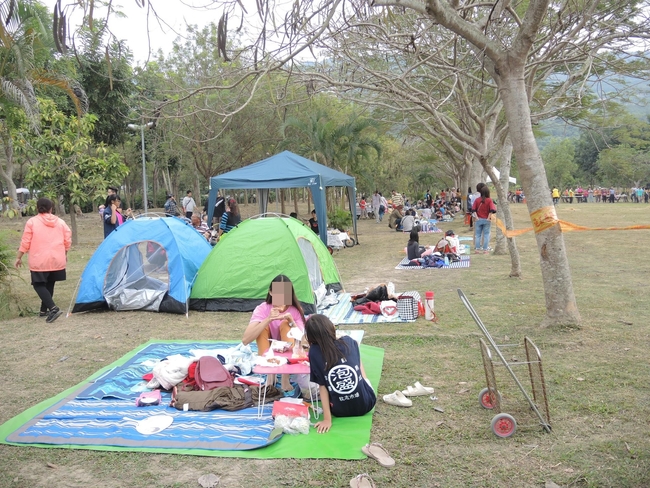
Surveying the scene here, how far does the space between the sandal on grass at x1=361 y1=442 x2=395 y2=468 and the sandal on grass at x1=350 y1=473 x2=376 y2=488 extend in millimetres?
219

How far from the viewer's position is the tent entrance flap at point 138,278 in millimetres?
8453

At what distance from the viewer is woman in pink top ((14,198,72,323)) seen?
306 inches

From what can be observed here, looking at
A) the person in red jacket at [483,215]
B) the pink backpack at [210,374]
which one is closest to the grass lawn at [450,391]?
the pink backpack at [210,374]

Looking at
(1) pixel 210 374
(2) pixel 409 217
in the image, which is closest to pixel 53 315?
(1) pixel 210 374

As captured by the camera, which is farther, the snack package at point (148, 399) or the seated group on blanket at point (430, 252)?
the seated group on blanket at point (430, 252)

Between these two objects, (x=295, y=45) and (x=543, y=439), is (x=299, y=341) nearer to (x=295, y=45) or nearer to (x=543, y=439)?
(x=543, y=439)

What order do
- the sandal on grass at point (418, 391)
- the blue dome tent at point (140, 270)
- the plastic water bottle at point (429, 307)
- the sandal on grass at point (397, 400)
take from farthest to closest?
the blue dome tent at point (140, 270) < the plastic water bottle at point (429, 307) < the sandal on grass at point (418, 391) < the sandal on grass at point (397, 400)

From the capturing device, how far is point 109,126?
2033 centimetres

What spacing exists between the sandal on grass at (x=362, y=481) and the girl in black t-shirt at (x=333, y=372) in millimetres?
748

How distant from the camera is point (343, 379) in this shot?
4.23 meters

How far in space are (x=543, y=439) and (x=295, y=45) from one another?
390cm

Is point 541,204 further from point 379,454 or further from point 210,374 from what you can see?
point 210,374

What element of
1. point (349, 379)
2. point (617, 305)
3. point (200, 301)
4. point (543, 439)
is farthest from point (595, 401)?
point (200, 301)

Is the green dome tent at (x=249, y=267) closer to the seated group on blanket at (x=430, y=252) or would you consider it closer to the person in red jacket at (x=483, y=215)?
the seated group on blanket at (x=430, y=252)
